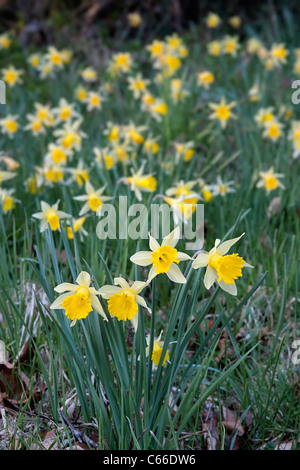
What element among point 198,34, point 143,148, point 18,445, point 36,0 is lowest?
point 18,445

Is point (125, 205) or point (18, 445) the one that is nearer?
point (18, 445)

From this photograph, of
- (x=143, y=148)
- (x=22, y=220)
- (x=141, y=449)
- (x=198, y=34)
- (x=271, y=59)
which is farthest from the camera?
(x=198, y=34)

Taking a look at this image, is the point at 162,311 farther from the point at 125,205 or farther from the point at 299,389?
the point at 299,389

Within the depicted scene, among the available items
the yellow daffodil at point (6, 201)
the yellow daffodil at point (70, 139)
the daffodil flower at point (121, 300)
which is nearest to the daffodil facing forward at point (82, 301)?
the daffodil flower at point (121, 300)

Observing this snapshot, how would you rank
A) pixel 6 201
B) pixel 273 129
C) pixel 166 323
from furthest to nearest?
pixel 273 129
pixel 6 201
pixel 166 323

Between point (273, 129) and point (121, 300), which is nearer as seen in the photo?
point (121, 300)

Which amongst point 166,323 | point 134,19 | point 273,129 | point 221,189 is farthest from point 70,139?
point 134,19

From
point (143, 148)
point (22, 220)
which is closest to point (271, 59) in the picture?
point (143, 148)

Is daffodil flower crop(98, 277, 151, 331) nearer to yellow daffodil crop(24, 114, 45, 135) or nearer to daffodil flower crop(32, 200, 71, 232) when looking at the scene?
daffodil flower crop(32, 200, 71, 232)

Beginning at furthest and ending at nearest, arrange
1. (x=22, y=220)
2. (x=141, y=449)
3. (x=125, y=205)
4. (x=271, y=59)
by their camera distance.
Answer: (x=271, y=59), (x=22, y=220), (x=125, y=205), (x=141, y=449)

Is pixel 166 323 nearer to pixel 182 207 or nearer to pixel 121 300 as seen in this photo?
pixel 182 207

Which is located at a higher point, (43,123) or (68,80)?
(68,80)
